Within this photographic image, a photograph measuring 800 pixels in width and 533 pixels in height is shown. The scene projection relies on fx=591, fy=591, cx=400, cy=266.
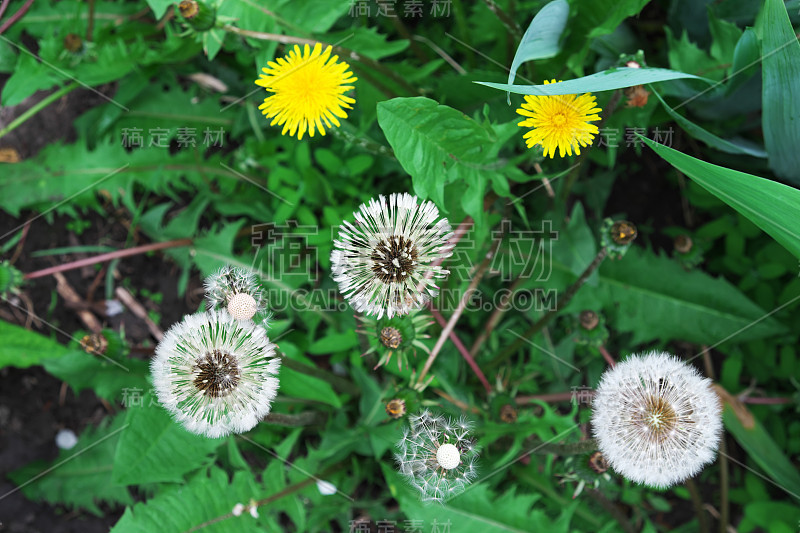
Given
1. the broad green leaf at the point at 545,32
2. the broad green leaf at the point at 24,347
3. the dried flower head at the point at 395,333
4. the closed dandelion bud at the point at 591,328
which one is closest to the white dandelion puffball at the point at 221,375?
the dried flower head at the point at 395,333

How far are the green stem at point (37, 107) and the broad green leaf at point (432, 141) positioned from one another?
1596 mm

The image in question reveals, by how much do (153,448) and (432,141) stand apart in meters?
1.23

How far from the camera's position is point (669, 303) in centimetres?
222

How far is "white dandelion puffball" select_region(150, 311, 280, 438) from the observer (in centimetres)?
135

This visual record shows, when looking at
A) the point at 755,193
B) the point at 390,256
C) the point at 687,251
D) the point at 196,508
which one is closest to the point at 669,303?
the point at 687,251

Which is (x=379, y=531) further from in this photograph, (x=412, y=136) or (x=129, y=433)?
(x=412, y=136)

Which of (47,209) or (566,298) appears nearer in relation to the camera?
(566,298)

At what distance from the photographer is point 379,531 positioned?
234 cm

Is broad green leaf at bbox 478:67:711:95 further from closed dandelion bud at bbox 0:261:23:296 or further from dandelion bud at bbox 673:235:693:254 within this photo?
closed dandelion bud at bbox 0:261:23:296

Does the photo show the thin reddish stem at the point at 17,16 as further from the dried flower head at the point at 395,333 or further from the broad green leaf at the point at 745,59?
the broad green leaf at the point at 745,59

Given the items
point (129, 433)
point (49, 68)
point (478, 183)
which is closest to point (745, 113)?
point (478, 183)

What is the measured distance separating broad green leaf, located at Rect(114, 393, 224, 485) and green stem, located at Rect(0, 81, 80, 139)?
1.37m

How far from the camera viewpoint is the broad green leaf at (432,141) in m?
1.47

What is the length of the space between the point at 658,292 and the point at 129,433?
1.89 meters
